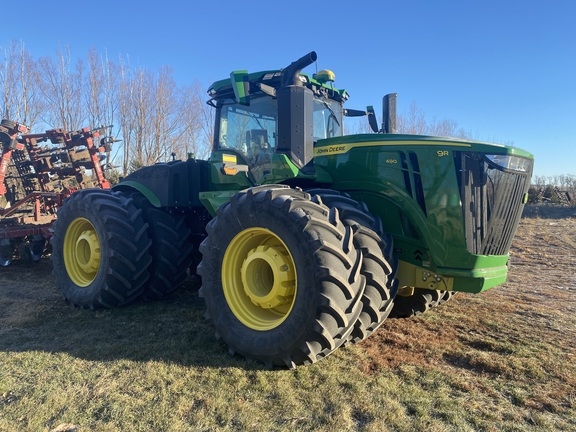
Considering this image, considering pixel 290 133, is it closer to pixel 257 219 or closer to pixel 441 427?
pixel 257 219

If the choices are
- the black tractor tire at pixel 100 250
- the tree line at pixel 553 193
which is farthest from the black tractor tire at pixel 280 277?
the tree line at pixel 553 193

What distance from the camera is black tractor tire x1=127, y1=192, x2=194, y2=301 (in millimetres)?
5414

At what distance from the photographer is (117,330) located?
4496 mm

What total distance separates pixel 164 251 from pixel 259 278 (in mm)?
1959

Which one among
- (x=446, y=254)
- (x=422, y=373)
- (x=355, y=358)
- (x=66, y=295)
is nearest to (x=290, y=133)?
(x=446, y=254)

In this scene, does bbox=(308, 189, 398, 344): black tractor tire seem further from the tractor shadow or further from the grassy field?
the tractor shadow

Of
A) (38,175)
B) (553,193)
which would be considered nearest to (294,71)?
(38,175)

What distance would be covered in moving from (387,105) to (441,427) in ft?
13.3

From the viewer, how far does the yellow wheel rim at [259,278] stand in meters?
3.66

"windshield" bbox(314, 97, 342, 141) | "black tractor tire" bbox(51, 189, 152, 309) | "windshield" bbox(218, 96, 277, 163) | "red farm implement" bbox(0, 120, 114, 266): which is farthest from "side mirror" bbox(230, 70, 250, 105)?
"red farm implement" bbox(0, 120, 114, 266)

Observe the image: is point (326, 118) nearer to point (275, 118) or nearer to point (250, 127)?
point (275, 118)

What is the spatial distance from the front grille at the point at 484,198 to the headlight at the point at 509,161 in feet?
0.09

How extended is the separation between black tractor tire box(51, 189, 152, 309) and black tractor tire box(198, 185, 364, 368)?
149 centimetres

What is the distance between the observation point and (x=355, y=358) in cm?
370
